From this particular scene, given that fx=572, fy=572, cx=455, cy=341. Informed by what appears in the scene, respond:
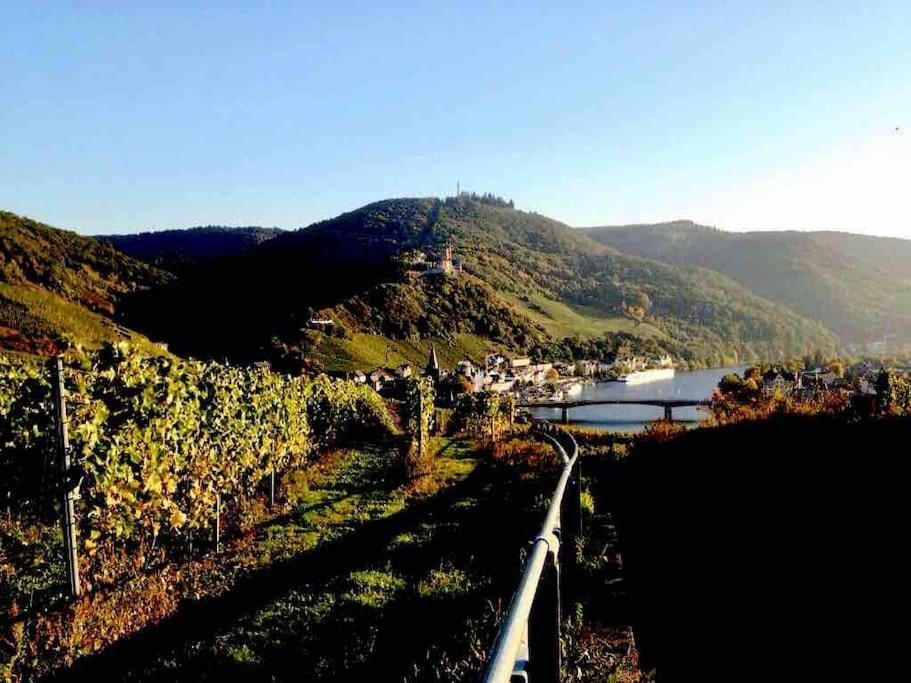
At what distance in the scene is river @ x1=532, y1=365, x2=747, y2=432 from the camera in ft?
341

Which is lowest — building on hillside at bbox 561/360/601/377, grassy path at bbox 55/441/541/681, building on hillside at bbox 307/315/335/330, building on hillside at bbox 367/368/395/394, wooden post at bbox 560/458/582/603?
building on hillside at bbox 561/360/601/377

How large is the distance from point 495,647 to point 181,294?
554ft

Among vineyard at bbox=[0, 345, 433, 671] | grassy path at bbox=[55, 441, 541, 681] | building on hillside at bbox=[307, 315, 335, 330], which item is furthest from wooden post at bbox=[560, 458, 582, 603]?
building on hillside at bbox=[307, 315, 335, 330]

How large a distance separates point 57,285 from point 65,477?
84.8m

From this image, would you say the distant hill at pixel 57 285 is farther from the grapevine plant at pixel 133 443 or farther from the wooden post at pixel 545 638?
the wooden post at pixel 545 638

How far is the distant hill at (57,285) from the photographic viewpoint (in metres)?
42.2

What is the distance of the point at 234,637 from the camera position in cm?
618

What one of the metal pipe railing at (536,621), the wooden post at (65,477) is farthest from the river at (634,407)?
the metal pipe railing at (536,621)

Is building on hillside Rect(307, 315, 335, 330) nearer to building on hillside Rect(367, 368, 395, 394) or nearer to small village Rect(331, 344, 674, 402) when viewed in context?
small village Rect(331, 344, 674, 402)

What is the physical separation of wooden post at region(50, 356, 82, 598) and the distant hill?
1092 mm

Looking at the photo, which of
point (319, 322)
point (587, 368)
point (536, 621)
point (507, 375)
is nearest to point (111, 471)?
point (536, 621)

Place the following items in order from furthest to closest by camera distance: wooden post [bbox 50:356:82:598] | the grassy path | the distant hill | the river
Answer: the river < the distant hill < wooden post [bbox 50:356:82:598] < the grassy path

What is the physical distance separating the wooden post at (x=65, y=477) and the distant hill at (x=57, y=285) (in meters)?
1.09

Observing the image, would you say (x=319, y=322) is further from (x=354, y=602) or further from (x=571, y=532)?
(x=571, y=532)
